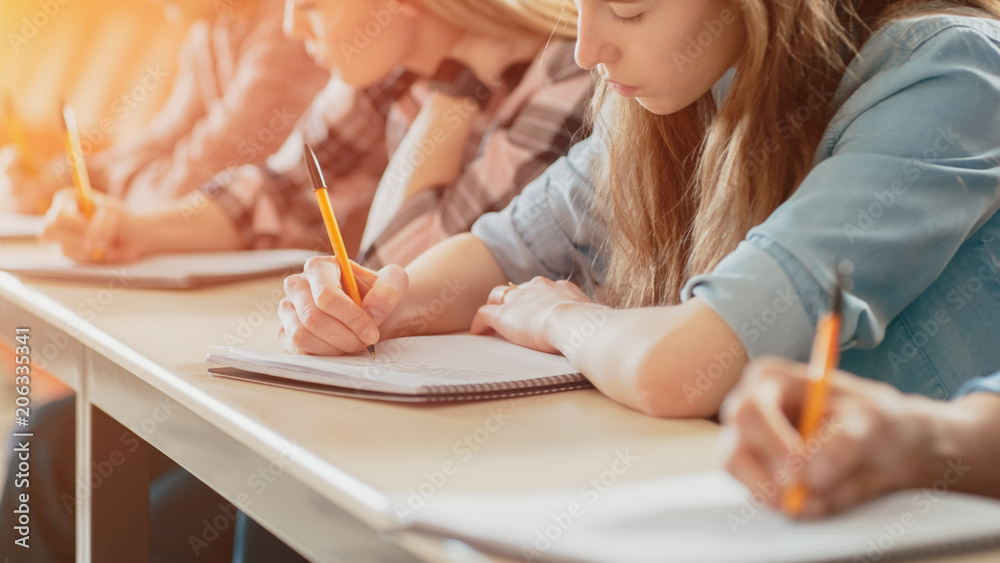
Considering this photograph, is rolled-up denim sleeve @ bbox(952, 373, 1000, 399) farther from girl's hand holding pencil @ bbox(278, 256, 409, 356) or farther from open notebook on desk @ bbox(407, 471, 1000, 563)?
girl's hand holding pencil @ bbox(278, 256, 409, 356)

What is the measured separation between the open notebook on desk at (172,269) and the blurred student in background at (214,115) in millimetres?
384

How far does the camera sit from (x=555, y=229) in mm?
1062

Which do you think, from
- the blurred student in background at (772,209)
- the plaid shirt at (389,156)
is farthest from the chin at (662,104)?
the plaid shirt at (389,156)

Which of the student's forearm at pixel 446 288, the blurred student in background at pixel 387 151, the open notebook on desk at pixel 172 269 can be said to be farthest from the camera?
the blurred student in background at pixel 387 151

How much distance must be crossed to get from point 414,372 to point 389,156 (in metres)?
0.89

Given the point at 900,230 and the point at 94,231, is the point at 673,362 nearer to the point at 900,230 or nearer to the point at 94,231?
the point at 900,230

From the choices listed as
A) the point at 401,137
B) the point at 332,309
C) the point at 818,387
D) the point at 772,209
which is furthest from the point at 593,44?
the point at 401,137

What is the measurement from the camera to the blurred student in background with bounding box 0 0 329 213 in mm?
1846

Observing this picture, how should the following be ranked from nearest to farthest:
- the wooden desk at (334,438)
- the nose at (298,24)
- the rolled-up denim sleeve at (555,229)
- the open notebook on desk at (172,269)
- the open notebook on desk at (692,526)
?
the open notebook on desk at (692,526) → the wooden desk at (334,438) → the rolled-up denim sleeve at (555,229) → the open notebook on desk at (172,269) → the nose at (298,24)

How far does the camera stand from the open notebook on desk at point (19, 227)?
60.4 inches

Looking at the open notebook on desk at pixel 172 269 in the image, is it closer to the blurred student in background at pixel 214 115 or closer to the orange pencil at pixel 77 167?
the orange pencil at pixel 77 167

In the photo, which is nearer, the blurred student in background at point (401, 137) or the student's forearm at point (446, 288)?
the student's forearm at point (446, 288)

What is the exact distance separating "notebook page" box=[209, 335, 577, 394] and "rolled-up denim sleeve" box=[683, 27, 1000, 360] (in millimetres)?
159

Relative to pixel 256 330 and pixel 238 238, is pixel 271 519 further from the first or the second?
Result: pixel 238 238
